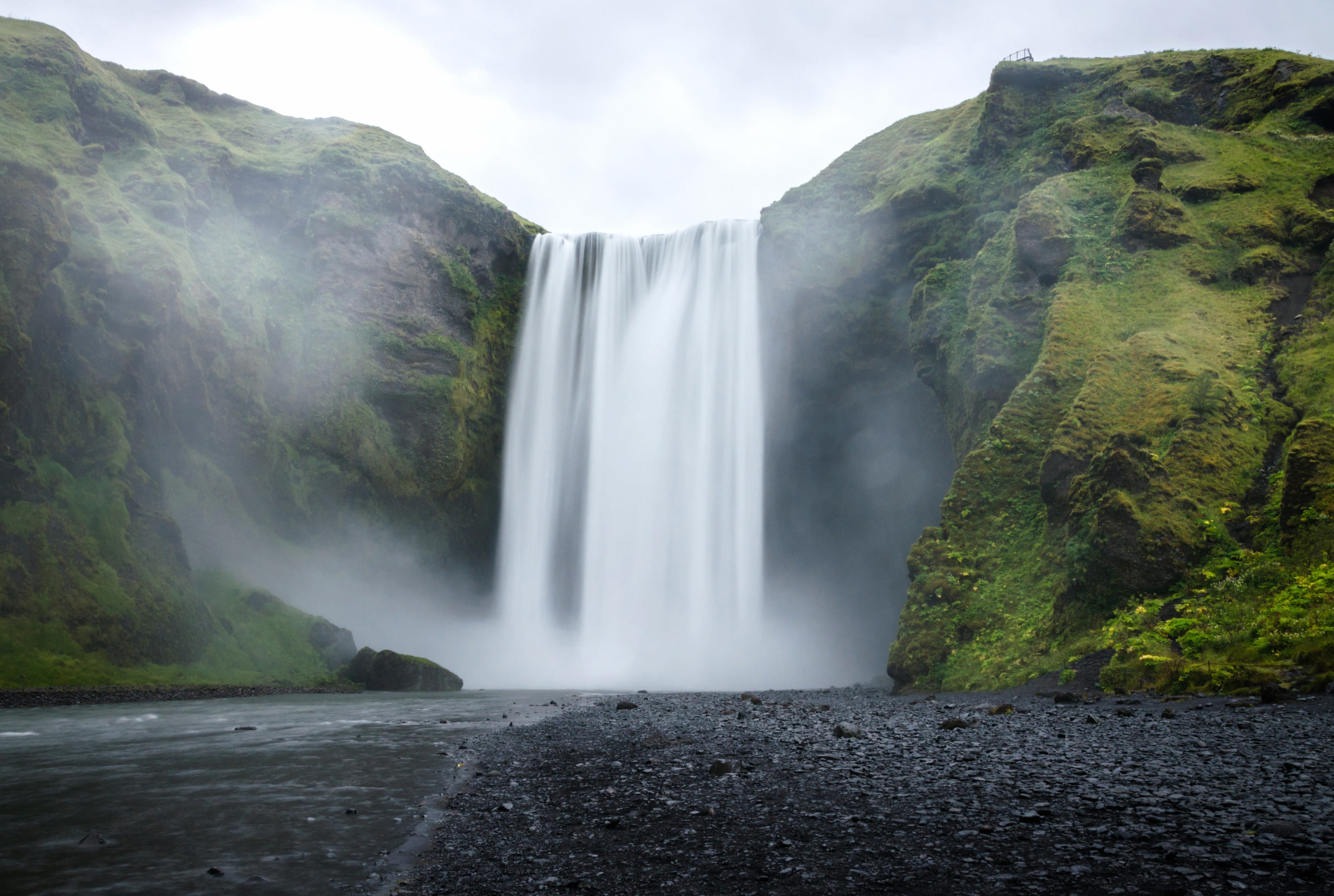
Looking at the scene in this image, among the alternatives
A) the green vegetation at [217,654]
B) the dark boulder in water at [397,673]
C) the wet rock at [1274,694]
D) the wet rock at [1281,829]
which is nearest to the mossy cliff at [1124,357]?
the wet rock at [1274,694]

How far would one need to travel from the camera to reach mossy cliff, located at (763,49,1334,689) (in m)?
14.7

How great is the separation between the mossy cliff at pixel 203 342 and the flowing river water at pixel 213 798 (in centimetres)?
1306

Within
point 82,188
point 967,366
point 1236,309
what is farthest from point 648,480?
point 82,188

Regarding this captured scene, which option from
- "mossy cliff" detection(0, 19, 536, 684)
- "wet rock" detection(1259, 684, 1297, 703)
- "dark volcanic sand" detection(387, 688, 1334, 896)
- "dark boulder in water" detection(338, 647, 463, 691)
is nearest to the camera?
"dark volcanic sand" detection(387, 688, 1334, 896)

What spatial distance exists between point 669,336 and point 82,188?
3109 centimetres

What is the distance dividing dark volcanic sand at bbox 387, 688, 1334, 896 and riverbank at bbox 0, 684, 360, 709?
20.0 meters

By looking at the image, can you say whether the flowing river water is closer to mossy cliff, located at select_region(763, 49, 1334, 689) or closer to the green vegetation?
the green vegetation

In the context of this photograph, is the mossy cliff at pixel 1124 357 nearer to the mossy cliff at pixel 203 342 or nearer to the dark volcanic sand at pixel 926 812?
the dark volcanic sand at pixel 926 812

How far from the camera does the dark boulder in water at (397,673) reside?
106ft

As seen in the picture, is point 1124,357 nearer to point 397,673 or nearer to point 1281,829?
point 1281,829

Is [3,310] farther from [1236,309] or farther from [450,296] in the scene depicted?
[1236,309]

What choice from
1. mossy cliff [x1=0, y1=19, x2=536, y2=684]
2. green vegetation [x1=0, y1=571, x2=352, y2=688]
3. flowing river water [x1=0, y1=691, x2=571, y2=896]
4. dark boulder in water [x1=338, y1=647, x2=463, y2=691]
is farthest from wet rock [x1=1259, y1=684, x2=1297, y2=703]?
mossy cliff [x1=0, y1=19, x2=536, y2=684]

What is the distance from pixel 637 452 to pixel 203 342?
2366cm

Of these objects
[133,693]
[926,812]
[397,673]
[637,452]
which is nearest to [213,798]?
[926,812]
